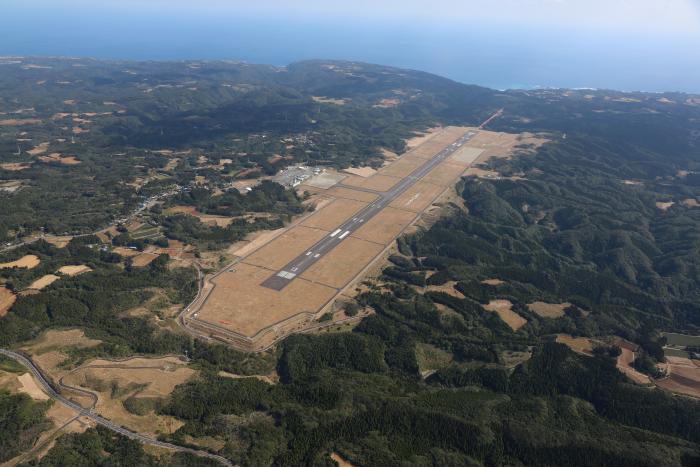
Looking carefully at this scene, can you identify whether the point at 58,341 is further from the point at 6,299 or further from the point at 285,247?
the point at 285,247

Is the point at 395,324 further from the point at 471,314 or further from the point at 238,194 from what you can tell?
the point at 238,194

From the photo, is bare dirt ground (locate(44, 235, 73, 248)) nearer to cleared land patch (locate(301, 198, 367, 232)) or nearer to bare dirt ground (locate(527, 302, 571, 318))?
cleared land patch (locate(301, 198, 367, 232))

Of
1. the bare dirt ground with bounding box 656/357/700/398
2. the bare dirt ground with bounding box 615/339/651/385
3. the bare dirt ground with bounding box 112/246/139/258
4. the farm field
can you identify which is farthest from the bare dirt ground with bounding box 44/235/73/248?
the bare dirt ground with bounding box 656/357/700/398

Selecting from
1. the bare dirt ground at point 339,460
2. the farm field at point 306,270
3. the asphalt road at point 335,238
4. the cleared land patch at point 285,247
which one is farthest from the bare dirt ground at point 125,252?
the bare dirt ground at point 339,460

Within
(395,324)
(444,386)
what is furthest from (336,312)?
(444,386)

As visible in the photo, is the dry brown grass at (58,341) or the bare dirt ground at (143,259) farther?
the bare dirt ground at (143,259)

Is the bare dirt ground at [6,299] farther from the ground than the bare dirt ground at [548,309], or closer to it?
closer to it

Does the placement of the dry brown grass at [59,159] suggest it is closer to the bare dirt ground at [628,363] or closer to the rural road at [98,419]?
the rural road at [98,419]

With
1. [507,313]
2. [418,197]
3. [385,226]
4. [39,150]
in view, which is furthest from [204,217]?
[39,150]
